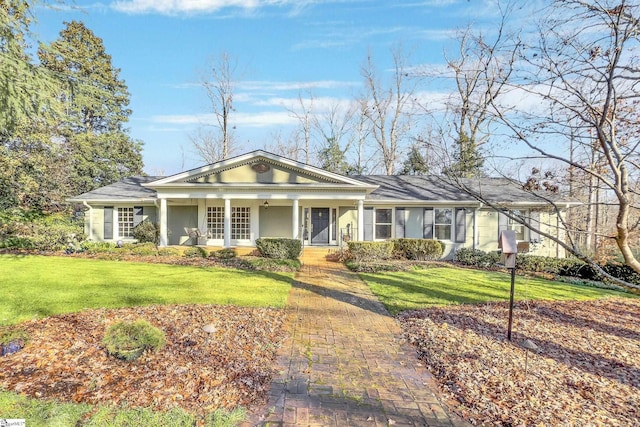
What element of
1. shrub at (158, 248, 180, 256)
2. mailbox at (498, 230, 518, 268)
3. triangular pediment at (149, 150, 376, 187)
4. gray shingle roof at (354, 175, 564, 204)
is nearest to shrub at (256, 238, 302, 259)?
triangular pediment at (149, 150, 376, 187)

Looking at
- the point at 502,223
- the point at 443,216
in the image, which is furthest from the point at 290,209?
the point at 502,223

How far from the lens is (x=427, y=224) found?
1630 cm

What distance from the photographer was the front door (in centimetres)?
1709

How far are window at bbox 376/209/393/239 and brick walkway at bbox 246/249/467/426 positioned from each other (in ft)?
31.4

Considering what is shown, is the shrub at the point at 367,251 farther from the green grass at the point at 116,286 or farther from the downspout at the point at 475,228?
the downspout at the point at 475,228

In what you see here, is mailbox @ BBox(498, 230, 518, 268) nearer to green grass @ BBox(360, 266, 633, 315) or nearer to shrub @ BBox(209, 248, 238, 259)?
green grass @ BBox(360, 266, 633, 315)

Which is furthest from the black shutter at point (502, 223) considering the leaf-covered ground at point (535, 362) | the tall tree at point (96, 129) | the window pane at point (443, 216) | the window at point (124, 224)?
the tall tree at point (96, 129)

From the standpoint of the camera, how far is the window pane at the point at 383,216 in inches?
Answer: 650

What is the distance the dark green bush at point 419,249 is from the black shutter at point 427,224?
4.99 feet

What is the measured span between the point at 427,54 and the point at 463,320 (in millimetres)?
5260

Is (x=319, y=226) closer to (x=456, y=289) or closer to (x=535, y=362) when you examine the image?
(x=456, y=289)

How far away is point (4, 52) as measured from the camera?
5.79 m

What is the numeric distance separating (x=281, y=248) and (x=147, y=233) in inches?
289

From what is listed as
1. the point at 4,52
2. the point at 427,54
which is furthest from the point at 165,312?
the point at 427,54
